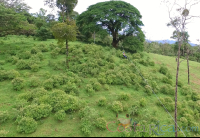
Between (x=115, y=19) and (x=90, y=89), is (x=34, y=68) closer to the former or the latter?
(x=90, y=89)

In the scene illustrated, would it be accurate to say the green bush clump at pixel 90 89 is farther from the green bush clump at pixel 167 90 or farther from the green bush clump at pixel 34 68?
the green bush clump at pixel 167 90

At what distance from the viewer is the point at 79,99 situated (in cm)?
796

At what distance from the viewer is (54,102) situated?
6996 mm

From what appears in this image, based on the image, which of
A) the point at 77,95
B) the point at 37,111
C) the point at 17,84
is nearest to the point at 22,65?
the point at 17,84

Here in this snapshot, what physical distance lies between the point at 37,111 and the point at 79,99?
2.50 metres

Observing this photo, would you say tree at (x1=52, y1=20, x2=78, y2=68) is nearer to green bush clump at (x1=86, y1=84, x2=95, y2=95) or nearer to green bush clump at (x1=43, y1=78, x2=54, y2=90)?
green bush clump at (x1=43, y1=78, x2=54, y2=90)

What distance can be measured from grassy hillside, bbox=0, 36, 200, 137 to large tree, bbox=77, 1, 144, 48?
21.0ft

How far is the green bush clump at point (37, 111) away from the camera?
598cm

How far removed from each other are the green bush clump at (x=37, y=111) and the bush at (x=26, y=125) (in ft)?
1.18

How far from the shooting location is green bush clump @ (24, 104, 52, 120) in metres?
5.98

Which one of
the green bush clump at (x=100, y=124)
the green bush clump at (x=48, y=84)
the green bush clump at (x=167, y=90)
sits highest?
the green bush clump at (x=48, y=84)

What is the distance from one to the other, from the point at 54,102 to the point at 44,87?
1.98 meters

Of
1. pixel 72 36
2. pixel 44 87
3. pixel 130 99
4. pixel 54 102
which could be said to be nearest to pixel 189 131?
pixel 130 99

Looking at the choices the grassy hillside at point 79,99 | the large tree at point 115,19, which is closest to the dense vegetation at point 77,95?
the grassy hillside at point 79,99
